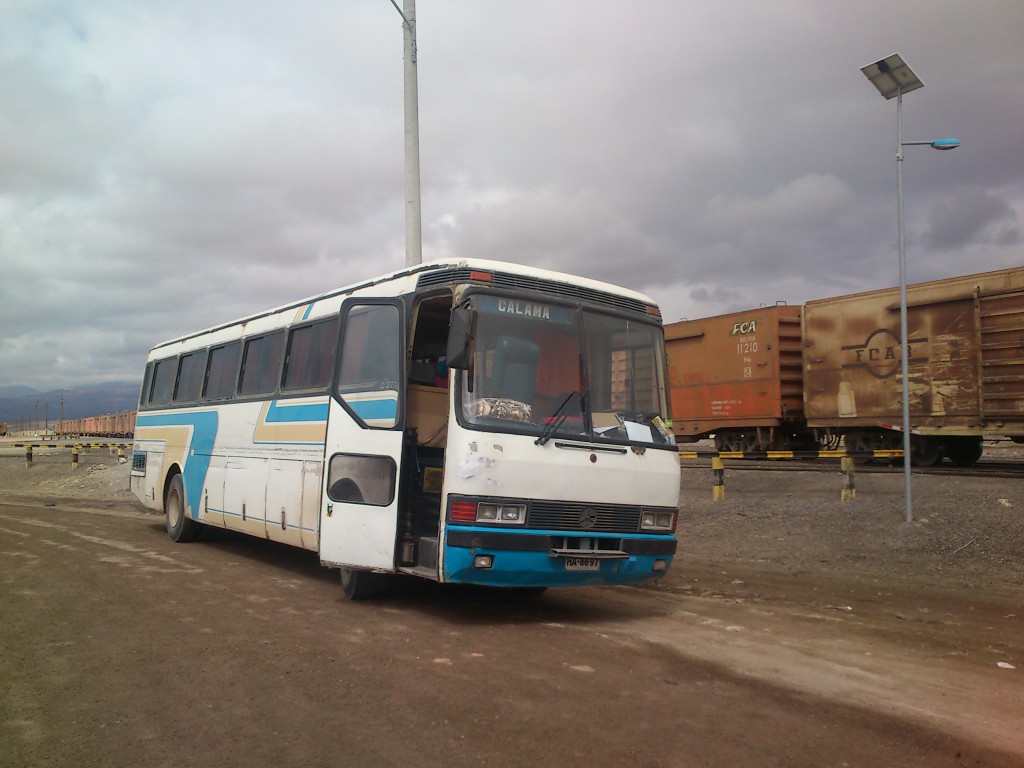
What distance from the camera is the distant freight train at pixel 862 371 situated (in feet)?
54.3

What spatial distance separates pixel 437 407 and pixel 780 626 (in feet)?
12.2

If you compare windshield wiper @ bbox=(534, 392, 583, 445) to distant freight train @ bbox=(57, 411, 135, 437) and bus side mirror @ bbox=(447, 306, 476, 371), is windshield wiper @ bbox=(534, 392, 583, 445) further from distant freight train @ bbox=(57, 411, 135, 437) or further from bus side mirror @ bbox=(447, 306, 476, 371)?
distant freight train @ bbox=(57, 411, 135, 437)

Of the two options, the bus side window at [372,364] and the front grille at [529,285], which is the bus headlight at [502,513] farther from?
the front grille at [529,285]

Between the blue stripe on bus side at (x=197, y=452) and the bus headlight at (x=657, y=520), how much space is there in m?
6.89

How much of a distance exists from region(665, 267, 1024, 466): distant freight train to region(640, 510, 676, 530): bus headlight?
19.8ft

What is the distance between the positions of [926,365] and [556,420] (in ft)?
45.2

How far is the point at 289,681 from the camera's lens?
5316mm

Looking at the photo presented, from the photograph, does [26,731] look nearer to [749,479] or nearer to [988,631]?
[988,631]

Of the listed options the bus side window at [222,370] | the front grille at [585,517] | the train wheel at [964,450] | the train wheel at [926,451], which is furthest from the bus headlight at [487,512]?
the train wheel at [964,450]

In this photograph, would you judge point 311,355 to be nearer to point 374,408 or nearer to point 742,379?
point 374,408

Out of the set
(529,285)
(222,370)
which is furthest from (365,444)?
(222,370)

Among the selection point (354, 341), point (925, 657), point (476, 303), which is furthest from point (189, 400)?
point (925, 657)

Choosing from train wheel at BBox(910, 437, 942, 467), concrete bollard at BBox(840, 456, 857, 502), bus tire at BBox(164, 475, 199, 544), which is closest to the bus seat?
bus tire at BBox(164, 475, 199, 544)

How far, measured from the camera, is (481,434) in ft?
21.9
